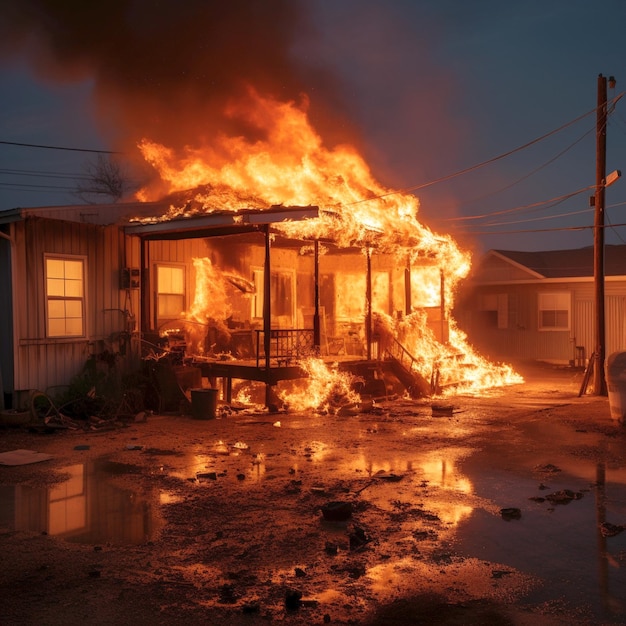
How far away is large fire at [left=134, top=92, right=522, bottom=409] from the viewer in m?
14.6

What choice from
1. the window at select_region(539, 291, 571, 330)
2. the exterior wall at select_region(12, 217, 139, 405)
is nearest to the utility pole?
the window at select_region(539, 291, 571, 330)

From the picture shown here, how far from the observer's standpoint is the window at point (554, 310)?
24775mm

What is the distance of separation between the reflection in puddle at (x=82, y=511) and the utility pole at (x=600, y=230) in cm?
1258

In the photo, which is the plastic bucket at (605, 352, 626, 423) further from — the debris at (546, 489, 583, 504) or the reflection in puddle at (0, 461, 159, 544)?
the reflection in puddle at (0, 461, 159, 544)

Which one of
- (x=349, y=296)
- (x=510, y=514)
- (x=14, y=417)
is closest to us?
(x=510, y=514)

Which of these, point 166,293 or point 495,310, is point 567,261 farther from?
point 166,293

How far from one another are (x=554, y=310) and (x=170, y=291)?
51.2 feet

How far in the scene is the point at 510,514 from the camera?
6609mm

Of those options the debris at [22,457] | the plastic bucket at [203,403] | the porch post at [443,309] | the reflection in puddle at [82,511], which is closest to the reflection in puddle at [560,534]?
the reflection in puddle at [82,511]

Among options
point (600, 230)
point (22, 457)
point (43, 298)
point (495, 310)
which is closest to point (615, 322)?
point (495, 310)

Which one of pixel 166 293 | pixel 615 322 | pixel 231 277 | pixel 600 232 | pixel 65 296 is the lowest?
pixel 615 322

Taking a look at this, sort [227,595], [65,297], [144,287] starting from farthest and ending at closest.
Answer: [144,287], [65,297], [227,595]

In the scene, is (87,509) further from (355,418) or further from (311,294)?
(311,294)

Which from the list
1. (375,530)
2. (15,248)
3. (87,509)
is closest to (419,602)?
(375,530)
